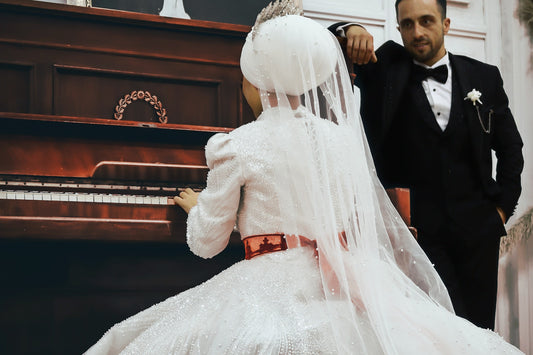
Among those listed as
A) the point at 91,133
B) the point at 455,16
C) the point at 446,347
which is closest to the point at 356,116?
the point at 446,347

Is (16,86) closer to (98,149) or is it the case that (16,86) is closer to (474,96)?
(98,149)

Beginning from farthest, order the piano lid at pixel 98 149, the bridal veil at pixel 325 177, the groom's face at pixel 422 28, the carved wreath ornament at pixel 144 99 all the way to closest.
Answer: the groom's face at pixel 422 28 → the carved wreath ornament at pixel 144 99 → the piano lid at pixel 98 149 → the bridal veil at pixel 325 177

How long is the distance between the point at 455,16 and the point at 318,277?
2.93m

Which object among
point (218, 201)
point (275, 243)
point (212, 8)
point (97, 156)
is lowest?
point (275, 243)

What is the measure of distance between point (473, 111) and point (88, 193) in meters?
1.76

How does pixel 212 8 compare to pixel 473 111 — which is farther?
pixel 212 8

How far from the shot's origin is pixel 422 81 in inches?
120

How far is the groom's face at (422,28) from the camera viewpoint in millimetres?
3012

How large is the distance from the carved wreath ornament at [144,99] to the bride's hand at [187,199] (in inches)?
24.2

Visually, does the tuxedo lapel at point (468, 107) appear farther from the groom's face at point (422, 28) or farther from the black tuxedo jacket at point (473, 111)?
the groom's face at point (422, 28)

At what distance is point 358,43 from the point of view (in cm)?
256

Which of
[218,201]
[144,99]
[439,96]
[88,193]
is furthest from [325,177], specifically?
[439,96]

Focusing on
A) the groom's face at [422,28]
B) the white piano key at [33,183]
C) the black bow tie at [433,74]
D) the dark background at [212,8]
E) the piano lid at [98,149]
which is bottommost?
the white piano key at [33,183]

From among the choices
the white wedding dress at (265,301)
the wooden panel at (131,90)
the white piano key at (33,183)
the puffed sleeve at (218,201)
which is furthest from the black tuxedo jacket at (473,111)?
the white piano key at (33,183)
